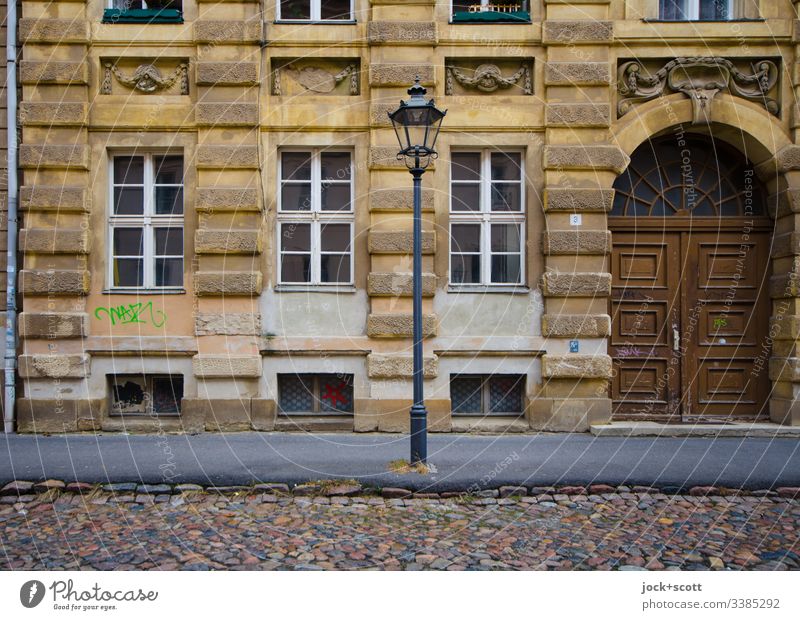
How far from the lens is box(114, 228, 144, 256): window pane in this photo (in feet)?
35.8

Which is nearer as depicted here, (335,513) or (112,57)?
(335,513)

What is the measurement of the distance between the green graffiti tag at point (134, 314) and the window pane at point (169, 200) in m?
1.56

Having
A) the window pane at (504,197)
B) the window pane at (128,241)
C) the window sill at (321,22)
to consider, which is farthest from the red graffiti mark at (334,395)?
the window sill at (321,22)

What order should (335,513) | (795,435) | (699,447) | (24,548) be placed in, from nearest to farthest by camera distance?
(24,548) → (335,513) → (699,447) → (795,435)

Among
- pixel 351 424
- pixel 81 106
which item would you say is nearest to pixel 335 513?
pixel 351 424

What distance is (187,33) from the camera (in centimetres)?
1058

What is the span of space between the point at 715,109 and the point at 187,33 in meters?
8.63

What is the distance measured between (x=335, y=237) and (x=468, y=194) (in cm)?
234

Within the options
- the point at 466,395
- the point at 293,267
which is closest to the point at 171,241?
the point at 293,267

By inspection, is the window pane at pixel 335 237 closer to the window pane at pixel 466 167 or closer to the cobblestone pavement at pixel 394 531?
the window pane at pixel 466 167

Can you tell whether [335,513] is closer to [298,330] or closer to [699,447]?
[298,330]

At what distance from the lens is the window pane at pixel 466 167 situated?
430 inches

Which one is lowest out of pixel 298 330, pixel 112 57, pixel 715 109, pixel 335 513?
pixel 335 513

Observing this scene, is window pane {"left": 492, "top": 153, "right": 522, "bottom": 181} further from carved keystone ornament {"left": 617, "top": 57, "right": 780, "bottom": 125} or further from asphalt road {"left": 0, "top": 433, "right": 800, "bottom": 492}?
asphalt road {"left": 0, "top": 433, "right": 800, "bottom": 492}
